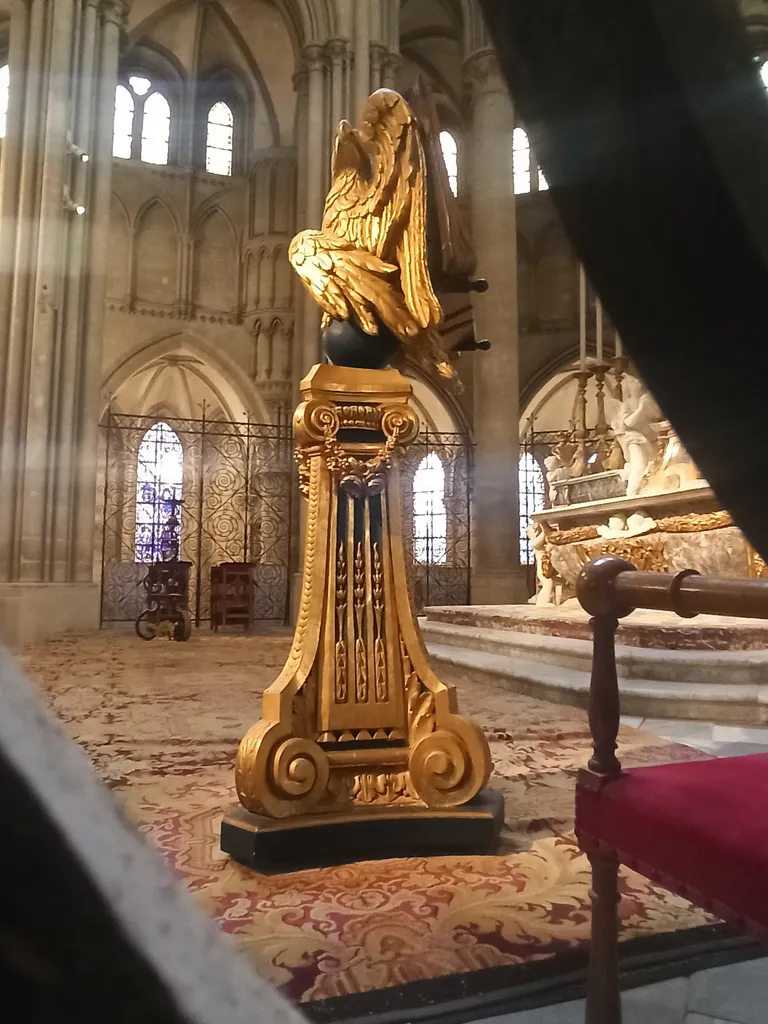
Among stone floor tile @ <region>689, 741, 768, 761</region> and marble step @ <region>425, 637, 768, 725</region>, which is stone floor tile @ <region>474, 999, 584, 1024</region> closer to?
stone floor tile @ <region>689, 741, 768, 761</region>

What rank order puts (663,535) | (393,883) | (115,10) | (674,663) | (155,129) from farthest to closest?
(155,129)
(115,10)
(663,535)
(674,663)
(393,883)

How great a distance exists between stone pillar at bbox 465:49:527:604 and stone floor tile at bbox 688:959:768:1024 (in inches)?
383

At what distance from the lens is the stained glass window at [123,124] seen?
53.7 feet

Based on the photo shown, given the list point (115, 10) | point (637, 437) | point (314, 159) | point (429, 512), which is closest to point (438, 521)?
point (429, 512)

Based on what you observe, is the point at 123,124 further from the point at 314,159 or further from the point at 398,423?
the point at 398,423

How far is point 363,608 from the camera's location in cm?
221

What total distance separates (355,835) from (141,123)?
17.7 metres

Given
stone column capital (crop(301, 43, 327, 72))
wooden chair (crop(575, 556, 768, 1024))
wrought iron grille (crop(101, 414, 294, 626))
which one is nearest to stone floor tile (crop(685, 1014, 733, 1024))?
wooden chair (crop(575, 556, 768, 1024))

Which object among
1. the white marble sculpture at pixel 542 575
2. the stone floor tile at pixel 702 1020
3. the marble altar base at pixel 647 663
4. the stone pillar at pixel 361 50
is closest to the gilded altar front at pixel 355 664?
the stone floor tile at pixel 702 1020

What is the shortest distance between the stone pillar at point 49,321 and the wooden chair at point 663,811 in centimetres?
891

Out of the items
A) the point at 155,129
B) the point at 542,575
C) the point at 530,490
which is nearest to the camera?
the point at 542,575

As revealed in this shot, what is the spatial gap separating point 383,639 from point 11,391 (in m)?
8.71

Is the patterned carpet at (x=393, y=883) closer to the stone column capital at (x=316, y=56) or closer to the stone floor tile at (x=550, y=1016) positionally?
the stone floor tile at (x=550, y=1016)

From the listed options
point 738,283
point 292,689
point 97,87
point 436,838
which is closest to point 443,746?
point 436,838
